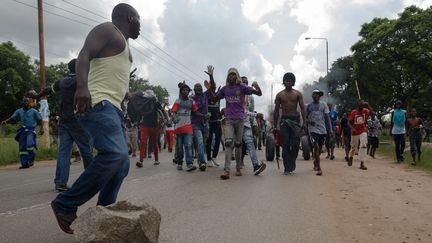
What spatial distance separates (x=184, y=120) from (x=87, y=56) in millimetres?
6066

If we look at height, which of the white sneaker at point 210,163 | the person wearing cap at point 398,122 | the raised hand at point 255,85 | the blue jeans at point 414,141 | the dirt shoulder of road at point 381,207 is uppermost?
the raised hand at point 255,85

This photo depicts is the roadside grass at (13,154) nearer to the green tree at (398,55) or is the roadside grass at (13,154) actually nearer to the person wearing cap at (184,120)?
the person wearing cap at (184,120)

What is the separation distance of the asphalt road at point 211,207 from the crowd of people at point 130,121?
1.84 ft

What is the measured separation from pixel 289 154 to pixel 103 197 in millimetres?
5762

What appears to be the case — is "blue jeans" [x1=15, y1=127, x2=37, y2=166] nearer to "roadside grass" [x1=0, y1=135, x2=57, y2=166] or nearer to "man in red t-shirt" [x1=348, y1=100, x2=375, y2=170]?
"roadside grass" [x1=0, y1=135, x2=57, y2=166]

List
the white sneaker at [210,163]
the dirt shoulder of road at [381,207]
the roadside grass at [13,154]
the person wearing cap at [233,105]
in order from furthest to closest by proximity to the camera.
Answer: the roadside grass at [13,154] → the white sneaker at [210,163] → the person wearing cap at [233,105] → the dirt shoulder of road at [381,207]

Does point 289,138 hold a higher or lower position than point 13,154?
higher

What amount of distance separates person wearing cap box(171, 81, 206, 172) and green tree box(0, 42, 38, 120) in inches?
2006

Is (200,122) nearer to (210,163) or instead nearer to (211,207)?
(210,163)

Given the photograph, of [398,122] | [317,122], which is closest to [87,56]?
[317,122]

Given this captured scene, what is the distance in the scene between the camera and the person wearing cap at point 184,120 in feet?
31.1

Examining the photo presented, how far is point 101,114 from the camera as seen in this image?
11.5ft

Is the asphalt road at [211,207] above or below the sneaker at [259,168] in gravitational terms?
below

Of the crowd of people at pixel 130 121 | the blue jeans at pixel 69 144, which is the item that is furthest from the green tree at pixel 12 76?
the blue jeans at pixel 69 144
